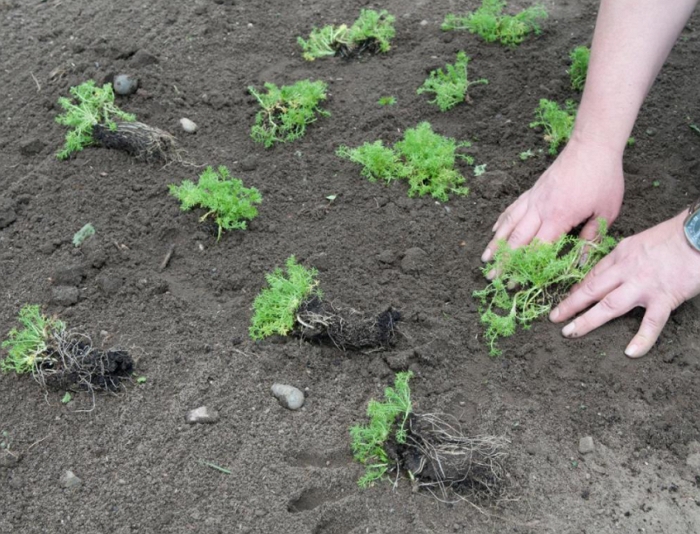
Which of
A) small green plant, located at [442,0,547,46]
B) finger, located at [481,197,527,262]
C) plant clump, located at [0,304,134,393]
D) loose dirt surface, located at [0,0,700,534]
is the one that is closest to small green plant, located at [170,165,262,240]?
loose dirt surface, located at [0,0,700,534]

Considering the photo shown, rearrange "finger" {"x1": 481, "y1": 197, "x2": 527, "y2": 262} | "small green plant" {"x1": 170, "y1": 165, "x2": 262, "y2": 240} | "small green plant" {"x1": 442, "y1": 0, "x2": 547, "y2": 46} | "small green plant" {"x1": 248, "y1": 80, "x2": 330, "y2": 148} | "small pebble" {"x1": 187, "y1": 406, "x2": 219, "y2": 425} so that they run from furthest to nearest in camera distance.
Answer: "small green plant" {"x1": 442, "y1": 0, "x2": 547, "y2": 46}, "small green plant" {"x1": 248, "y1": 80, "x2": 330, "y2": 148}, "small green plant" {"x1": 170, "y1": 165, "x2": 262, "y2": 240}, "finger" {"x1": 481, "y1": 197, "x2": 527, "y2": 262}, "small pebble" {"x1": 187, "y1": 406, "x2": 219, "y2": 425}

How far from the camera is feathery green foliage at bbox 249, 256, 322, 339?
327 cm

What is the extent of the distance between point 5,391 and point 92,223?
1.04 metres

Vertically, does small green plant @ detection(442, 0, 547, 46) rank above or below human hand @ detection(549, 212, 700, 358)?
above

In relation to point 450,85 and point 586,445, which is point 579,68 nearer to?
point 450,85

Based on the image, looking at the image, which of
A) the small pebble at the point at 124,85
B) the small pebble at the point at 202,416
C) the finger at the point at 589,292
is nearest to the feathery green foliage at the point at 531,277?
the finger at the point at 589,292

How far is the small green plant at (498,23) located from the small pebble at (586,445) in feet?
9.75

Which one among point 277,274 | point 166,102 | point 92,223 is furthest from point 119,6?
point 277,274

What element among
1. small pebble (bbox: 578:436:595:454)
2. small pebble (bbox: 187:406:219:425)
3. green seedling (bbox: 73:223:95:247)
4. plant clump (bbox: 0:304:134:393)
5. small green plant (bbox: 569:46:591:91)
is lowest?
small pebble (bbox: 187:406:219:425)

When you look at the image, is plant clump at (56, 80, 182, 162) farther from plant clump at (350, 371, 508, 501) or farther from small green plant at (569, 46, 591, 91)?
small green plant at (569, 46, 591, 91)

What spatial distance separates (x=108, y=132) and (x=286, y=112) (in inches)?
41.4

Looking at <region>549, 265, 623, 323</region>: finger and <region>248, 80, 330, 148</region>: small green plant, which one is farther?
<region>248, 80, 330, 148</region>: small green plant

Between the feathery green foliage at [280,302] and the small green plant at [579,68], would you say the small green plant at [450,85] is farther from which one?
the feathery green foliage at [280,302]

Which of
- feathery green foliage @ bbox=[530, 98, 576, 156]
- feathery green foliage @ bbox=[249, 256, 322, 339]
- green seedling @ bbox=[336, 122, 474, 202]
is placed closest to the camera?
feathery green foliage @ bbox=[249, 256, 322, 339]
